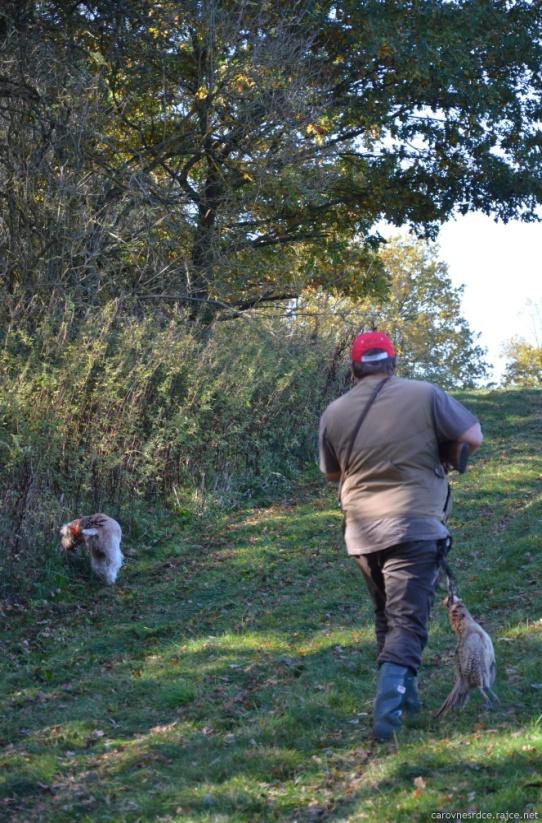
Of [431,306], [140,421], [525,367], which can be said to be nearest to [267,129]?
[140,421]

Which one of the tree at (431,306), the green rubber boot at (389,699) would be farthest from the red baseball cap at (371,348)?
the tree at (431,306)

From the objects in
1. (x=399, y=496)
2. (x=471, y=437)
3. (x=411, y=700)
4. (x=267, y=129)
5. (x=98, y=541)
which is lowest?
(x=411, y=700)

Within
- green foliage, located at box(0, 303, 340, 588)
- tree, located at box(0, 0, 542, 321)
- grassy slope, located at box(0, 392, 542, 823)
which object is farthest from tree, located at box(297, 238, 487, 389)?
grassy slope, located at box(0, 392, 542, 823)

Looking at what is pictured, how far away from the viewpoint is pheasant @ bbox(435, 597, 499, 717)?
5836 mm

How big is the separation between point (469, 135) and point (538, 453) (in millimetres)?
7559

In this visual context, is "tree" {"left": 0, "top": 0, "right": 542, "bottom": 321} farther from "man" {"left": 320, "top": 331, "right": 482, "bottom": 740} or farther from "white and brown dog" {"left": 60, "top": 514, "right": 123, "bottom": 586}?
"man" {"left": 320, "top": 331, "right": 482, "bottom": 740}

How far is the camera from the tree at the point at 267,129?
14.8m

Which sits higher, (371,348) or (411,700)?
(371,348)

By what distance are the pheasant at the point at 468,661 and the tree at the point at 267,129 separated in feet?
30.5

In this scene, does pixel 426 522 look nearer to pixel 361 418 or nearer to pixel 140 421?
pixel 361 418

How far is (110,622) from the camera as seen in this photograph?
31.4ft

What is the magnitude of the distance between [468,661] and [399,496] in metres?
1.02

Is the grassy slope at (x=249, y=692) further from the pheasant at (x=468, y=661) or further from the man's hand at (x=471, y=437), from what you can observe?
the man's hand at (x=471, y=437)

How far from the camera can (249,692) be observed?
7168mm
